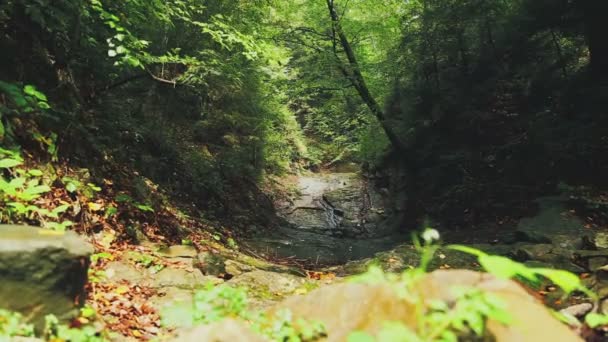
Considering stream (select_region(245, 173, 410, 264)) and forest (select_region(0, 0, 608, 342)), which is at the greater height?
forest (select_region(0, 0, 608, 342))

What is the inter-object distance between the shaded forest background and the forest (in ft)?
0.18

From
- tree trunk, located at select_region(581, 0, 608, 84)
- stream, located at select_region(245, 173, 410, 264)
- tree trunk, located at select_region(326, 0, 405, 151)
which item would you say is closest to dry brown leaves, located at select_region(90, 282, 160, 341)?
stream, located at select_region(245, 173, 410, 264)

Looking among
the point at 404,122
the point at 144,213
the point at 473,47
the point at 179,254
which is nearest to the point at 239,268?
the point at 179,254

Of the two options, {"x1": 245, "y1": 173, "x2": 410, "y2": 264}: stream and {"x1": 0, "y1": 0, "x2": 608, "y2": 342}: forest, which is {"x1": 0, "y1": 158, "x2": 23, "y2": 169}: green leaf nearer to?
{"x1": 0, "y1": 0, "x2": 608, "y2": 342}: forest

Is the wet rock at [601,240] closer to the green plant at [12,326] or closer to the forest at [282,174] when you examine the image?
the forest at [282,174]

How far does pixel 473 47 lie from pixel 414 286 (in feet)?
41.2

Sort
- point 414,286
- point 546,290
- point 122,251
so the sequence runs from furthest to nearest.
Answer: point 122,251
point 546,290
point 414,286

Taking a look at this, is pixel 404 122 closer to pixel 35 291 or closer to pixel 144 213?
pixel 144 213

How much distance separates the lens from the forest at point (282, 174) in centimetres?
276

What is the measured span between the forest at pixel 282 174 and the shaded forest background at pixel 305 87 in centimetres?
5

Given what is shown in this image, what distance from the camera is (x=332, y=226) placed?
52.5 feet

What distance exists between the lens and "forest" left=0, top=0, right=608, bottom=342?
2.76 metres

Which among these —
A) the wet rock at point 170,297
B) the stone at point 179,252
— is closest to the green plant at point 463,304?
the wet rock at point 170,297

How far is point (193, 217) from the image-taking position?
9.44 metres
